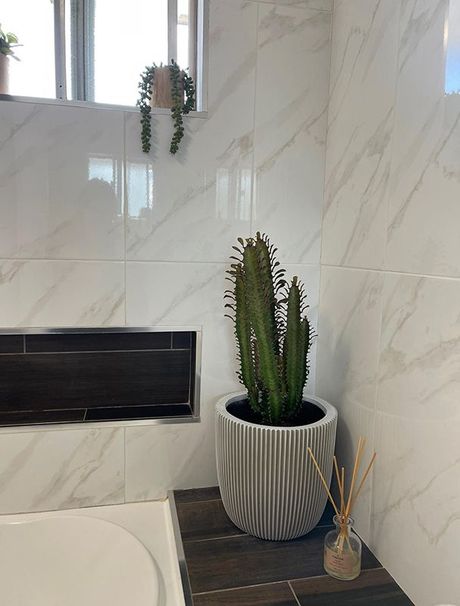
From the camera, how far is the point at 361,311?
115 centimetres

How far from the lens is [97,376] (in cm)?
141

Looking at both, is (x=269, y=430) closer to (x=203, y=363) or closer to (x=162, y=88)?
(x=203, y=363)

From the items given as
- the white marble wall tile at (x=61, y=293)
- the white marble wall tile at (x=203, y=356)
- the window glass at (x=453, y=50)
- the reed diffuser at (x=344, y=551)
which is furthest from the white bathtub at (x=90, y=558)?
the window glass at (x=453, y=50)

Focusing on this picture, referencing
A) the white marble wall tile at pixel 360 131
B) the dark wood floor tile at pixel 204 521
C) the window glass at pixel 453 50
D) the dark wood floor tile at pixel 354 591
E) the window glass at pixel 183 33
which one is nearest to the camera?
the window glass at pixel 453 50

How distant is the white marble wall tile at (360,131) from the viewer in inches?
41.5

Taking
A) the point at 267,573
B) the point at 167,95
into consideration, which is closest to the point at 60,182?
the point at 167,95

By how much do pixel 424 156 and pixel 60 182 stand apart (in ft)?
3.09

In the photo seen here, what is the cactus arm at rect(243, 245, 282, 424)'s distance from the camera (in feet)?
3.57

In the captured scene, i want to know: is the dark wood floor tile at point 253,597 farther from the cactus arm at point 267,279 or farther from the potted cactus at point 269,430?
the cactus arm at point 267,279

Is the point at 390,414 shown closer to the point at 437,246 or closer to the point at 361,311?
the point at 361,311

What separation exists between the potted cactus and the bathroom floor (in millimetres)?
44

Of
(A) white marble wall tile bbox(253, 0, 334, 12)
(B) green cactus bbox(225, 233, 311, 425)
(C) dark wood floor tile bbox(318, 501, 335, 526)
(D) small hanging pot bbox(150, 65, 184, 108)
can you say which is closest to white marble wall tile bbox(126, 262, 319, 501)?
(B) green cactus bbox(225, 233, 311, 425)

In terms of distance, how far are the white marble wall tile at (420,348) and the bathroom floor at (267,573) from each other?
0.39 m

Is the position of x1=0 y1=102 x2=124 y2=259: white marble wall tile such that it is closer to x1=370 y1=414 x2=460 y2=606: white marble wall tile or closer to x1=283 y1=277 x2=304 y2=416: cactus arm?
x1=283 y1=277 x2=304 y2=416: cactus arm
